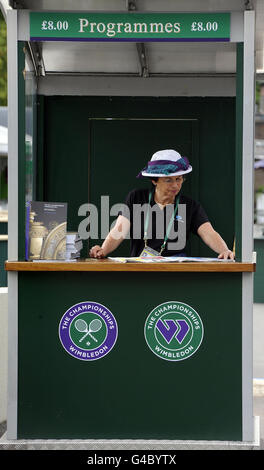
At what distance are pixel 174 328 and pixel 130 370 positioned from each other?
1.31ft

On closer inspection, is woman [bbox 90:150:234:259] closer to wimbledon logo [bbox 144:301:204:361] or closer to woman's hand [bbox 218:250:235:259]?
woman's hand [bbox 218:250:235:259]

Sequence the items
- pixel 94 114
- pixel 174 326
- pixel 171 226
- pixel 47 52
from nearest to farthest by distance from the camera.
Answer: pixel 174 326
pixel 171 226
pixel 47 52
pixel 94 114

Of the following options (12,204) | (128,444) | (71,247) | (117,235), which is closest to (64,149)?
(117,235)

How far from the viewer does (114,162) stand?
723cm

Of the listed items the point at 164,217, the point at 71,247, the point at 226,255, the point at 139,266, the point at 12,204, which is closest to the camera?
the point at 139,266

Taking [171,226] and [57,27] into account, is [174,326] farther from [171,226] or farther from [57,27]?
[57,27]

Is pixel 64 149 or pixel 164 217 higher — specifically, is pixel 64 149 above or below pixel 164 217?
above

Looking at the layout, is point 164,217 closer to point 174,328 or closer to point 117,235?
point 117,235

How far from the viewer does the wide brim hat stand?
19.4 feet

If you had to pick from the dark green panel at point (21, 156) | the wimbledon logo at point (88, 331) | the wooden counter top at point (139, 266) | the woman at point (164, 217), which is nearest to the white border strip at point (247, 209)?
the wooden counter top at point (139, 266)

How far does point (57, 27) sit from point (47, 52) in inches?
52.2

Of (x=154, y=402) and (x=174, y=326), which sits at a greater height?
(x=174, y=326)

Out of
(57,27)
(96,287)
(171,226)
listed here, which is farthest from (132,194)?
(57,27)

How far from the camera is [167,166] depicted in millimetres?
5941
